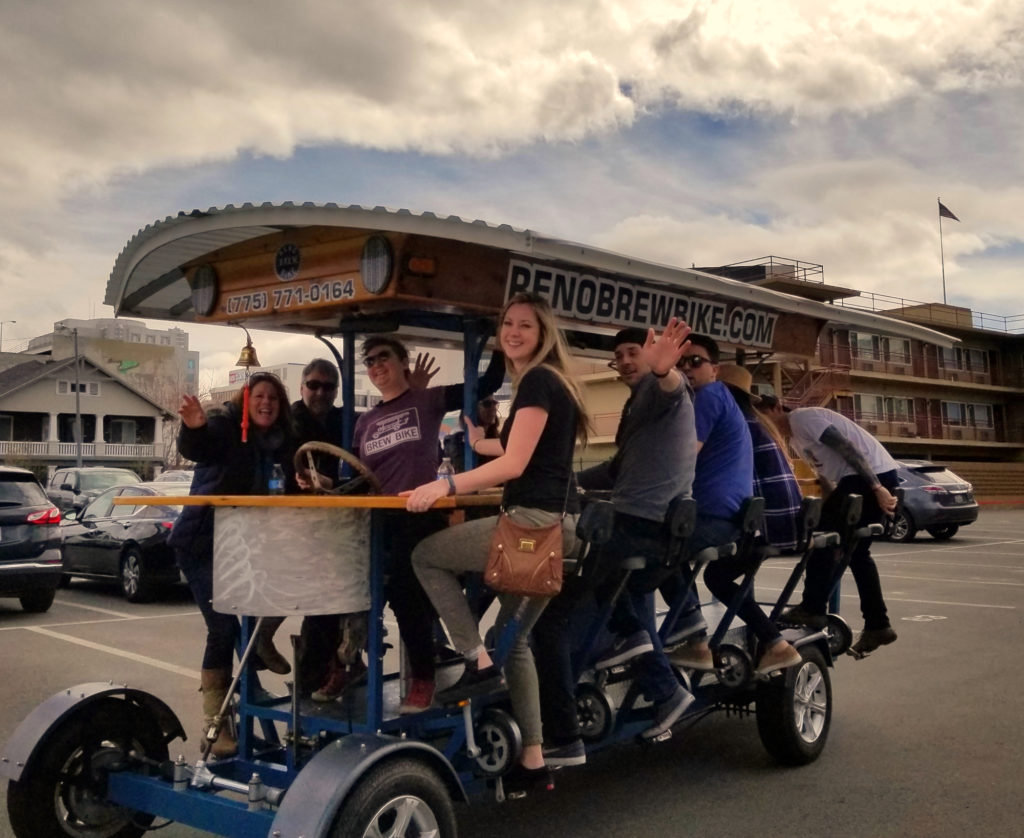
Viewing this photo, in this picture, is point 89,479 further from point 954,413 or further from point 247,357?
point 954,413

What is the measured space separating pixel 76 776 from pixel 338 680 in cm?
108

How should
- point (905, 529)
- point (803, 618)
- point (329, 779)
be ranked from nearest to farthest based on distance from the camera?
point (329, 779) → point (803, 618) → point (905, 529)

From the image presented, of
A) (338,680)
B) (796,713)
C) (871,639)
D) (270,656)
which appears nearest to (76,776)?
(338,680)

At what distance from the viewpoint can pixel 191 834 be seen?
183 inches

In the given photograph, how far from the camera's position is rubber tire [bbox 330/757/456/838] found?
11.1ft

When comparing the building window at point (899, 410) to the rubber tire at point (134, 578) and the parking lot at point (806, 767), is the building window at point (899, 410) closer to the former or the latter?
the parking lot at point (806, 767)

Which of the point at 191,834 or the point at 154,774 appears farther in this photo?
the point at 191,834

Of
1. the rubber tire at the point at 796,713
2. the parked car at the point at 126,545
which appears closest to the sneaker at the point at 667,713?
the rubber tire at the point at 796,713

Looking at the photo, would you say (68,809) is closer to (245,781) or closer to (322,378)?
(245,781)

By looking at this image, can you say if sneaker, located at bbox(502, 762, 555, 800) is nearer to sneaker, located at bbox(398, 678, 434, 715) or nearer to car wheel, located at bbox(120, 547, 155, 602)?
sneaker, located at bbox(398, 678, 434, 715)

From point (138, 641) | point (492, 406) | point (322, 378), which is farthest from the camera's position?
point (138, 641)

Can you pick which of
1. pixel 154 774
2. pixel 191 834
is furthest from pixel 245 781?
pixel 191 834

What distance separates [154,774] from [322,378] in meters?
2.24

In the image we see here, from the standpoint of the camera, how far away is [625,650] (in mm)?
4902
